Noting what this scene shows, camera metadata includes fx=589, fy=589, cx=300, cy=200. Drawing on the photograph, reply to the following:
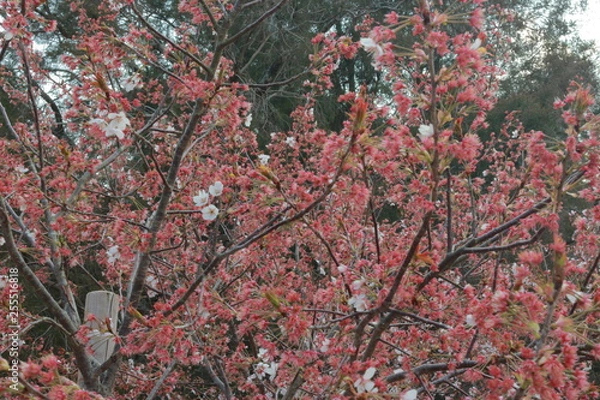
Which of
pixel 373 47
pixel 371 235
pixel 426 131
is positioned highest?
pixel 373 47

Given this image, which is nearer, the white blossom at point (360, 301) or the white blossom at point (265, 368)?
the white blossom at point (360, 301)

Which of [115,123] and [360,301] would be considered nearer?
[360,301]

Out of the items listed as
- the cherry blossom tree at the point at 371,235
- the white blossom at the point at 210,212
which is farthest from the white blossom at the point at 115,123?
the white blossom at the point at 210,212

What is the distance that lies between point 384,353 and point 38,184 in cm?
207

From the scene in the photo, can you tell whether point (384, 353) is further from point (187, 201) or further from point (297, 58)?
point (297, 58)

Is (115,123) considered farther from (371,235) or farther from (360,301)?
(371,235)

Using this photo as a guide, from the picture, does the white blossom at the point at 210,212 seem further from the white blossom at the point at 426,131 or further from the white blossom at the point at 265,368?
the white blossom at the point at 265,368

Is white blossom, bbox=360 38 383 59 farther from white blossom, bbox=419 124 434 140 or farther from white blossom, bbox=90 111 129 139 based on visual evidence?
white blossom, bbox=90 111 129 139

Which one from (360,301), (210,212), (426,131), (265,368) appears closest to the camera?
(426,131)

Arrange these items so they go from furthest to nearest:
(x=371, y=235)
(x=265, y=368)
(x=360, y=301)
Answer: (x=371, y=235), (x=265, y=368), (x=360, y=301)

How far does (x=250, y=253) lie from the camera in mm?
3174

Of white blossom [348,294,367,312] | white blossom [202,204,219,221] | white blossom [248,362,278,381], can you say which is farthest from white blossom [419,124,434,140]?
white blossom [248,362,278,381]

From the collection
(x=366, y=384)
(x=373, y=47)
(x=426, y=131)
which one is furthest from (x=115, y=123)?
(x=366, y=384)

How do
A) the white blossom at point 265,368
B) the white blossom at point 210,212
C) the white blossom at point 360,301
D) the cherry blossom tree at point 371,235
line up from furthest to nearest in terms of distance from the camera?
the white blossom at point 265,368
the white blossom at point 210,212
the white blossom at point 360,301
the cherry blossom tree at point 371,235
